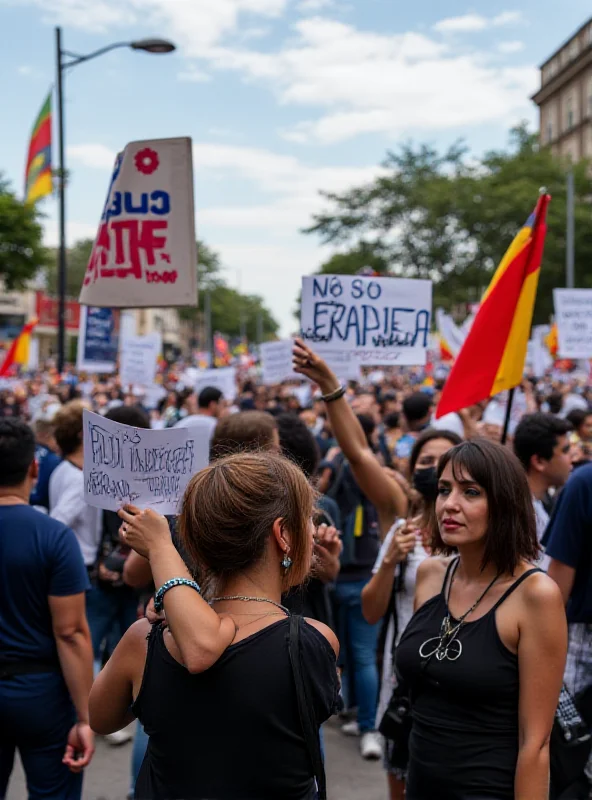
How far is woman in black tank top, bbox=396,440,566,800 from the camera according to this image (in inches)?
96.3

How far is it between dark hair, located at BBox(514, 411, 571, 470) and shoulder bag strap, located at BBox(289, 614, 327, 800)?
249 centimetres

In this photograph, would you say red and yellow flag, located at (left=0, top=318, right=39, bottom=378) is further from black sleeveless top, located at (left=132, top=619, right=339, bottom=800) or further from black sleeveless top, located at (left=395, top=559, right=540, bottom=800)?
black sleeveless top, located at (left=132, top=619, right=339, bottom=800)

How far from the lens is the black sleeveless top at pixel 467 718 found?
97.6 inches

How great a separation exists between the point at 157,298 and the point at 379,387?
16.8 m

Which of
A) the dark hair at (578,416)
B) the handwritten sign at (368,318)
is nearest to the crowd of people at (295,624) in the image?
the handwritten sign at (368,318)

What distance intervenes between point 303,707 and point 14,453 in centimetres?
179

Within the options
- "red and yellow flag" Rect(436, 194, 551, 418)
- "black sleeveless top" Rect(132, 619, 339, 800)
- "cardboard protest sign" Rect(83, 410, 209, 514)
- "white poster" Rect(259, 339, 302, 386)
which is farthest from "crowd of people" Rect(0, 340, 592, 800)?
"white poster" Rect(259, 339, 302, 386)

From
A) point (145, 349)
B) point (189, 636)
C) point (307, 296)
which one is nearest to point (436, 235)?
point (145, 349)

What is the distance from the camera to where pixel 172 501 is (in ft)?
8.38

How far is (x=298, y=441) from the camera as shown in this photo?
14.0 feet

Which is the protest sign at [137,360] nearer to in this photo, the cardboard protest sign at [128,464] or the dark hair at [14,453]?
the dark hair at [14,453]

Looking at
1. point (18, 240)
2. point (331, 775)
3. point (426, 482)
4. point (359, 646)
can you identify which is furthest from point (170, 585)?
point (18, 240)

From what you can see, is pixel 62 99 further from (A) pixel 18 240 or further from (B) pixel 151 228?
(A) pixel 18 240

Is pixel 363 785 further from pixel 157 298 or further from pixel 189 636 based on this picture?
pixel 189 636
